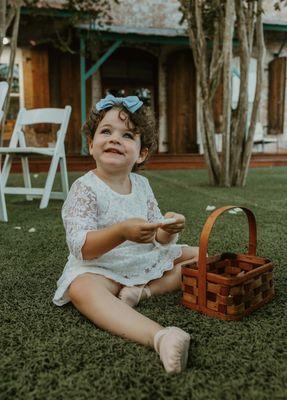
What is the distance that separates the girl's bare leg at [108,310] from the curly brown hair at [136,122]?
1.96 feet

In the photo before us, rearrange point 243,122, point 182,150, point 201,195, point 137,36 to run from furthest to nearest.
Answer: point 182,150, point 137,36, point 243,122, point 201,195

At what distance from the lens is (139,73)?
1270 centimetres

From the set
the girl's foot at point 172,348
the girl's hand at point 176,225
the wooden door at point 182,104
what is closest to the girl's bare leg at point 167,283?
the girl's hand at point 176,225

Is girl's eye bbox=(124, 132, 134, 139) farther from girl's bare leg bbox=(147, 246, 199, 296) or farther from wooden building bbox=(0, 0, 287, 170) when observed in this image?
wooden building bbox=(0, 0, 287, 170)

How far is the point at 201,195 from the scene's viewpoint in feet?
16.1

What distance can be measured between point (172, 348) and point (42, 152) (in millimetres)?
3187

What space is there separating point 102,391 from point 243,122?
4.95 metres

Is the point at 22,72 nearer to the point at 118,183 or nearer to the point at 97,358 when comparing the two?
the point at 118,183

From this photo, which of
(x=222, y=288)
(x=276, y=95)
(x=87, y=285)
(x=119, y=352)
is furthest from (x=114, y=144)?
(x=276, y=95)

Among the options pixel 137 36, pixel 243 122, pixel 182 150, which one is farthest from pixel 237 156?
pixel 182 150

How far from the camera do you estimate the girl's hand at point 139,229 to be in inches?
54.3

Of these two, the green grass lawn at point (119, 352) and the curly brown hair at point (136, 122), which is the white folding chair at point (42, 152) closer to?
the green grass lawn at point (119, 352)

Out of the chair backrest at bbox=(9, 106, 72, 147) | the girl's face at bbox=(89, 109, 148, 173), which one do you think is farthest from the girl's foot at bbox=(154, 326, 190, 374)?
the chair backrest at bbox=(9, 106, 72, 147)

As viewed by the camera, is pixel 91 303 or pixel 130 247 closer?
pixel 91 303
